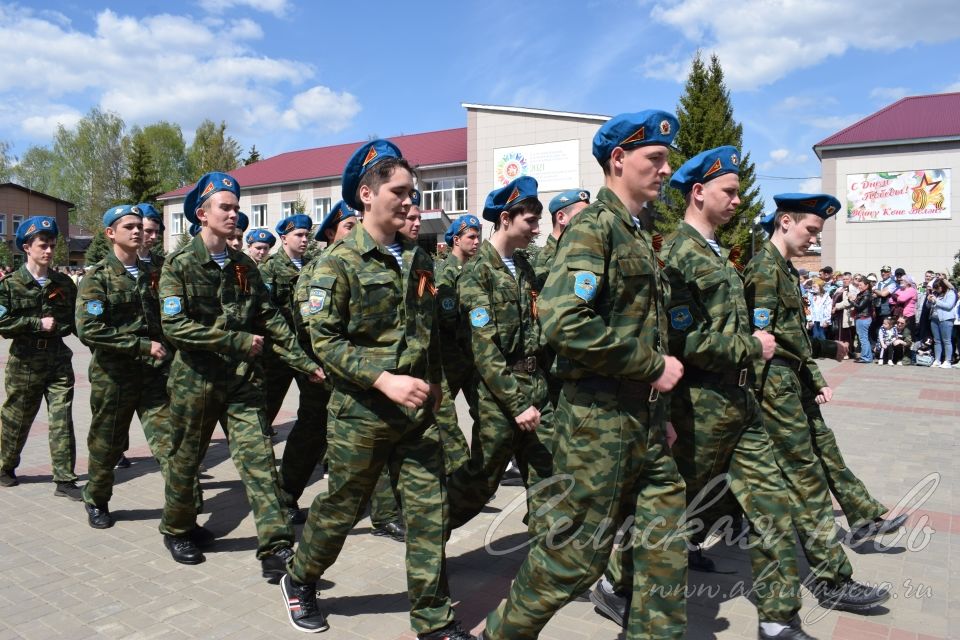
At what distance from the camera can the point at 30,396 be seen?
20.1 feet

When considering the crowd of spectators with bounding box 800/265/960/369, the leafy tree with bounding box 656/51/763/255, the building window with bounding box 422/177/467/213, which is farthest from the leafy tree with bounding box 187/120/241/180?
the crowd of spectators with bounding box 800/265/960/369

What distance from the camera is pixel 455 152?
3766cm

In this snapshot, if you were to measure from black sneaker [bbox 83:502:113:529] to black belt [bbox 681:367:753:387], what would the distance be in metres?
4.18

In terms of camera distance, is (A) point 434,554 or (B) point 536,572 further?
(A) point 434,554

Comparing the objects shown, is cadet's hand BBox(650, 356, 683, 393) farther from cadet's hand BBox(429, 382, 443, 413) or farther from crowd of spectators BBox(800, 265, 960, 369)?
crowd of spectators BBox(800, 265, 960, 369)

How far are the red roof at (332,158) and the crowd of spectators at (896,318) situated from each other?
23089mm

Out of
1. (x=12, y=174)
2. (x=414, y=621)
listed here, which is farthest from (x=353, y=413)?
(x=12, y=174)

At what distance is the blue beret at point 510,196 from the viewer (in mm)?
4406

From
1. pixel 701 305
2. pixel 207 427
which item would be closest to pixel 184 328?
pixel 207 427

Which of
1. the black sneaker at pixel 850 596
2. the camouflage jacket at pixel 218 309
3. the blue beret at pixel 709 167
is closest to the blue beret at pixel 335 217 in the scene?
the camouflage jacket at pixel 218 309

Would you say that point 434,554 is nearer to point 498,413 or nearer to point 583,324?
point 498,413

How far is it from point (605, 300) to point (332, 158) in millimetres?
43537

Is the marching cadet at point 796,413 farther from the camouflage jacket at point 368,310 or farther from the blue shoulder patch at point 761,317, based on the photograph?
the camouflage jacket at point 368,310

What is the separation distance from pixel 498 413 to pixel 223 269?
197 centimetres
